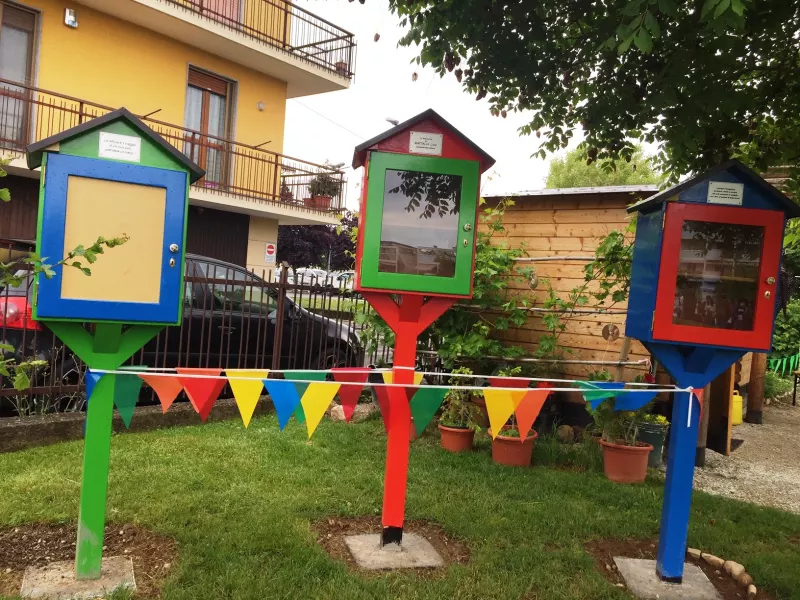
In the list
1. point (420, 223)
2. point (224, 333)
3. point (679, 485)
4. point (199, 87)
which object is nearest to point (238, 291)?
point (224, 333)

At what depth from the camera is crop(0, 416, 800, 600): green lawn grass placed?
3289mm

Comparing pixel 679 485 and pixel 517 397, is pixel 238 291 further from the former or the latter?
pixel 679 485

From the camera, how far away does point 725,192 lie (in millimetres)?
3404

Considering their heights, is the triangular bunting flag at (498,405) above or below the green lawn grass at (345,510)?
above

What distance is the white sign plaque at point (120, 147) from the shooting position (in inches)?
120

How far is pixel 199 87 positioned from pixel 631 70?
12182 mm

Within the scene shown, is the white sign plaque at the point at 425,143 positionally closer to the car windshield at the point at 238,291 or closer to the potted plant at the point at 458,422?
the potted plant at the point at 458,422

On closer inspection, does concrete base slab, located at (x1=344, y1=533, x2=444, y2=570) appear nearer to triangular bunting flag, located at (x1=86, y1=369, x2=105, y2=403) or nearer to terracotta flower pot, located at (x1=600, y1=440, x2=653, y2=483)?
triangular bunting flag, located at (x1=86, y1=369, x2=105, y2=403)

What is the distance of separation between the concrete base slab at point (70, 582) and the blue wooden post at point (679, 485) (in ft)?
9.18

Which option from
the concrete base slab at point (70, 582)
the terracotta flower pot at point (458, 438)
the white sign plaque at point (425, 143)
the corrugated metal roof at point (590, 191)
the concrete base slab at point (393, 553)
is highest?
the corrugated metal roof at point (590, 191)

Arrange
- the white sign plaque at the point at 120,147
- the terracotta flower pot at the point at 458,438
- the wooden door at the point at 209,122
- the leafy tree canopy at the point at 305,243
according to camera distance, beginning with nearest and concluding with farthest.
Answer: the white sign plaque at the point at 120,147 → the terracotta flower pot at the point at 458,438 → the wooden door at the point at 209,122 → the leafy tree canopy at the point at 305,243

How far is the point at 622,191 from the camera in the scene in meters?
6.66

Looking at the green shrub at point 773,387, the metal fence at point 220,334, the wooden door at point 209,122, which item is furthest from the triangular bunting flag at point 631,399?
the wooden door at point 209,122

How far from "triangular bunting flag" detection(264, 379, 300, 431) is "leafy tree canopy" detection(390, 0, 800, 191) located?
93.5 inches
